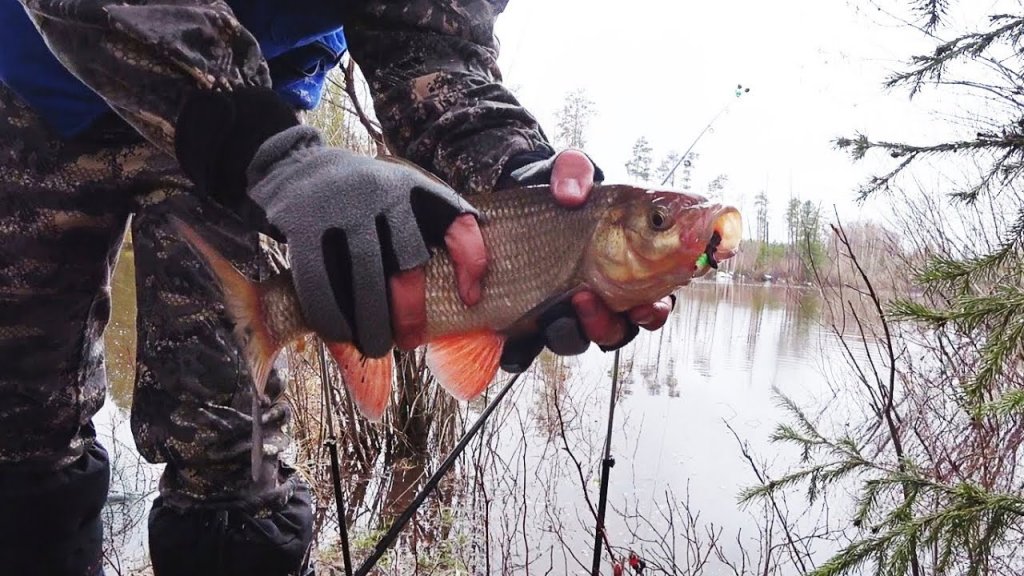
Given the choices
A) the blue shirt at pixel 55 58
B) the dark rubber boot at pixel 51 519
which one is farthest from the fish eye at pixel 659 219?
the dark rubber boot at pixel 51 519

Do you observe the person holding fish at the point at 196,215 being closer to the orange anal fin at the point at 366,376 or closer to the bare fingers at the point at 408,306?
the bare fingers at the point at 408,306

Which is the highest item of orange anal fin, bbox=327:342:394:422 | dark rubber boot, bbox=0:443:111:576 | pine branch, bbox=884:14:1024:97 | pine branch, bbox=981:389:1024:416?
pine branch, bbox=884:14:1024:97

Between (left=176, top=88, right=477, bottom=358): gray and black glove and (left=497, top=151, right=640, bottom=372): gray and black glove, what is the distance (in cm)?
38

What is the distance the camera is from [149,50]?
146 centimetres

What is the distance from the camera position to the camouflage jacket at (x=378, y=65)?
147cm

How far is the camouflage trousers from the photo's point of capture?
1.88 metres

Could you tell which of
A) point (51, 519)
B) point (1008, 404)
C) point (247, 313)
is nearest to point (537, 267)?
point (247, 313)

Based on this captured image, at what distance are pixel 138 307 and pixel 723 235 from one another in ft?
5.16

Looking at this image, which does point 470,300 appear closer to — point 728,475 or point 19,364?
point 19,364

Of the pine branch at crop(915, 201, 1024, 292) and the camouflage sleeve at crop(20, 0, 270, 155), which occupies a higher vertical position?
the camouflage sleeve at crop(20, 0, 270, 155)

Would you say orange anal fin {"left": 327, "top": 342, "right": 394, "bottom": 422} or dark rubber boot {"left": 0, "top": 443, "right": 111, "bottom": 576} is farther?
dark rubber boot {"left": 0, "top": 443, "right": 111, "bottom": 576}

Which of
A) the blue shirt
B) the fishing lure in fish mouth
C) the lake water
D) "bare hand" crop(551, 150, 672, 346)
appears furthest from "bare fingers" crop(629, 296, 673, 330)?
the lake water

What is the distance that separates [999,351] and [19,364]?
8.72ft

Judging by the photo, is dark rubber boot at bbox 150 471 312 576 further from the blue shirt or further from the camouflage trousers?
the blue shirt
